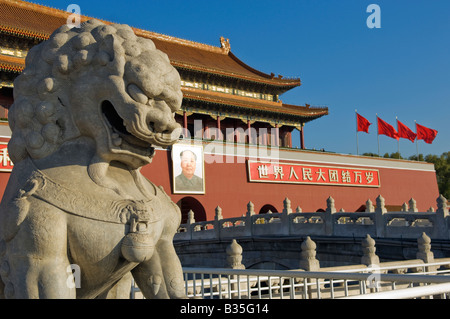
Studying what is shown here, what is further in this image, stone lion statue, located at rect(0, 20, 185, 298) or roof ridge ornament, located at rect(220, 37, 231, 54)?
roof ridge ornament, located at rect(220, 37, 231, 54)

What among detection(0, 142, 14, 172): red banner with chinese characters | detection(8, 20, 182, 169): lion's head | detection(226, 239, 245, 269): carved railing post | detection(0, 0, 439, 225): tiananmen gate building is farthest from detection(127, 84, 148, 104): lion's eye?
detection(0, 0, 439, 225): tiananmen gate building

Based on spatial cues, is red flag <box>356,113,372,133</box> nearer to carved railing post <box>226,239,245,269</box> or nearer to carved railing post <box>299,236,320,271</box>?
carved railing post <box>299,236,320,271</box>

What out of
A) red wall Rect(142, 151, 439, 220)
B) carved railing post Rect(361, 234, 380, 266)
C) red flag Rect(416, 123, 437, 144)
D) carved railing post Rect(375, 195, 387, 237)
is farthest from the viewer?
red flag Rect(416, 123, 437, 144)

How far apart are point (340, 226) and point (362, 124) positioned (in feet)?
38.7

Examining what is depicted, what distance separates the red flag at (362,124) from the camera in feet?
72.7

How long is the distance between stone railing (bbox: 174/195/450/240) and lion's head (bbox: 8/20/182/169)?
870cm

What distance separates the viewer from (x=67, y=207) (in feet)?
7.36

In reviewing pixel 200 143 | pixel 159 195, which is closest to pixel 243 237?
pixel 200 143

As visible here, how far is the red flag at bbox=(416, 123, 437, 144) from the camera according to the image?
890 inches

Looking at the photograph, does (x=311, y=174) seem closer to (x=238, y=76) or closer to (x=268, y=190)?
(x=268, y=190)

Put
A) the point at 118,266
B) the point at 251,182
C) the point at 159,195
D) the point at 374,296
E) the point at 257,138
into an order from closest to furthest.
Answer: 1. the point at 374,296
2. the point at 118,266
3. the point at 159,195
4. the point at 251,182
5. the point at 257,138

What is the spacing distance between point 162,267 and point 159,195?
1.40 ft

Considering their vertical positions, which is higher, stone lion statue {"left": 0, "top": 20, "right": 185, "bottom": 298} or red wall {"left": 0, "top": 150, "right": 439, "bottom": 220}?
red wall {"left": 0, "top": 150, "right": 439, "bottom": 220}
